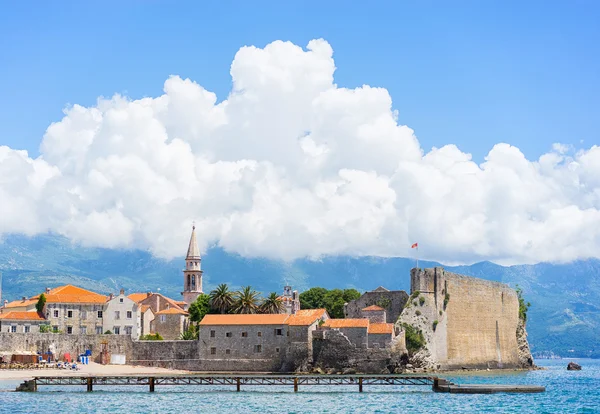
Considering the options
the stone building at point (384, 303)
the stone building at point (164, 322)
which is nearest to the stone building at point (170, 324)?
the stone building at point (164, 322)

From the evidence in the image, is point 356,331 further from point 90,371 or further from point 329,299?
point 329,299

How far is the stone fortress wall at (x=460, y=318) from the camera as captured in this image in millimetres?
92438

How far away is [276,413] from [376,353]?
31606mm

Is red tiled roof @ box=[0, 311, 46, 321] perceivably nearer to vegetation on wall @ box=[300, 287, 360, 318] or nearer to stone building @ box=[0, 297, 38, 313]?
stone building @ box=[0, 297, 38, 313]

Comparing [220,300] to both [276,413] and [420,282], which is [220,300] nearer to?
[420,282]

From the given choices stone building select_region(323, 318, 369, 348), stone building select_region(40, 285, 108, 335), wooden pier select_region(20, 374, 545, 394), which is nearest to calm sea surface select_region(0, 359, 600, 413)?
wooden pier select_region(20, 374, 545, 394)

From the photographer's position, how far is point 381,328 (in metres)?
85.3

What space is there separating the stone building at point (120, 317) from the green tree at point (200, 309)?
608 cm

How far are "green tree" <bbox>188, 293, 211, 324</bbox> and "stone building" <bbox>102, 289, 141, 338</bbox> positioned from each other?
608 cm

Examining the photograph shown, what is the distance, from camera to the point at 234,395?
63906 mm

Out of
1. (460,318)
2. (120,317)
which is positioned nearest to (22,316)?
(120,317)

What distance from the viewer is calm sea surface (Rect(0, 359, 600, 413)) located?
55.2m

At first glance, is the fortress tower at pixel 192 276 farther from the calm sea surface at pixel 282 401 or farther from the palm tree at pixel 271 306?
the calm sea surface at pixel 282 401

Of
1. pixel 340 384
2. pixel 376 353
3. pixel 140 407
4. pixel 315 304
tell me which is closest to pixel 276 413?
pixel 140 407
